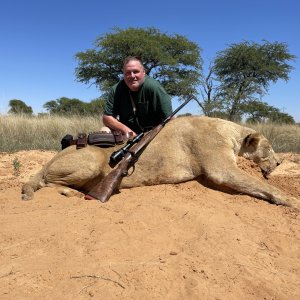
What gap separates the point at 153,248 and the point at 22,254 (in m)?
0.97

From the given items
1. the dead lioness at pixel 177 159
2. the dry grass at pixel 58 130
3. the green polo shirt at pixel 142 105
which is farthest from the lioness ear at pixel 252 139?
the dry grass at pixel 58 130

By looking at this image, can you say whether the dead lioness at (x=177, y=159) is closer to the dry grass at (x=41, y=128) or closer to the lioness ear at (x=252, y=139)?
the lioness ear at (x=252, y=139)

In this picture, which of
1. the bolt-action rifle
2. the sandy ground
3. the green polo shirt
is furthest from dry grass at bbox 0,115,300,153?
the sandy ground

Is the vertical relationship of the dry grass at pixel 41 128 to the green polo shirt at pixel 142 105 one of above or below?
Answer: below

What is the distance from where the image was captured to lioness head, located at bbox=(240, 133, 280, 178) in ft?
15.7

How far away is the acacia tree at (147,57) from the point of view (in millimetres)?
22500

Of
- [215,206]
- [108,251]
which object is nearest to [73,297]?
[108,251]

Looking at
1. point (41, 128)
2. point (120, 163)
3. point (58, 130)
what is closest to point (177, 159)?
point (120, 163)

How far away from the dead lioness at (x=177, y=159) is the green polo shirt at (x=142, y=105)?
0.60m

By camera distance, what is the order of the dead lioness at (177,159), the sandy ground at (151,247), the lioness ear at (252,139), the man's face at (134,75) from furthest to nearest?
the man's face at (134,75) < the lioness ear at (252,139) < the dead lioness at (177,159) < the sandy ground at (151,247)

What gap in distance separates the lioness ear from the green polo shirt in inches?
45.8

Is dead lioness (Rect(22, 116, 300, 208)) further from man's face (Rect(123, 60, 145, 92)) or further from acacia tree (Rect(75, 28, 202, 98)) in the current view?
acacia tree (Rect(75, 28, 202, 98))

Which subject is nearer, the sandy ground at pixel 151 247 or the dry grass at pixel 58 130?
the sandy ground at pixel 151 247

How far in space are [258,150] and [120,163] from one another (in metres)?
1.71
